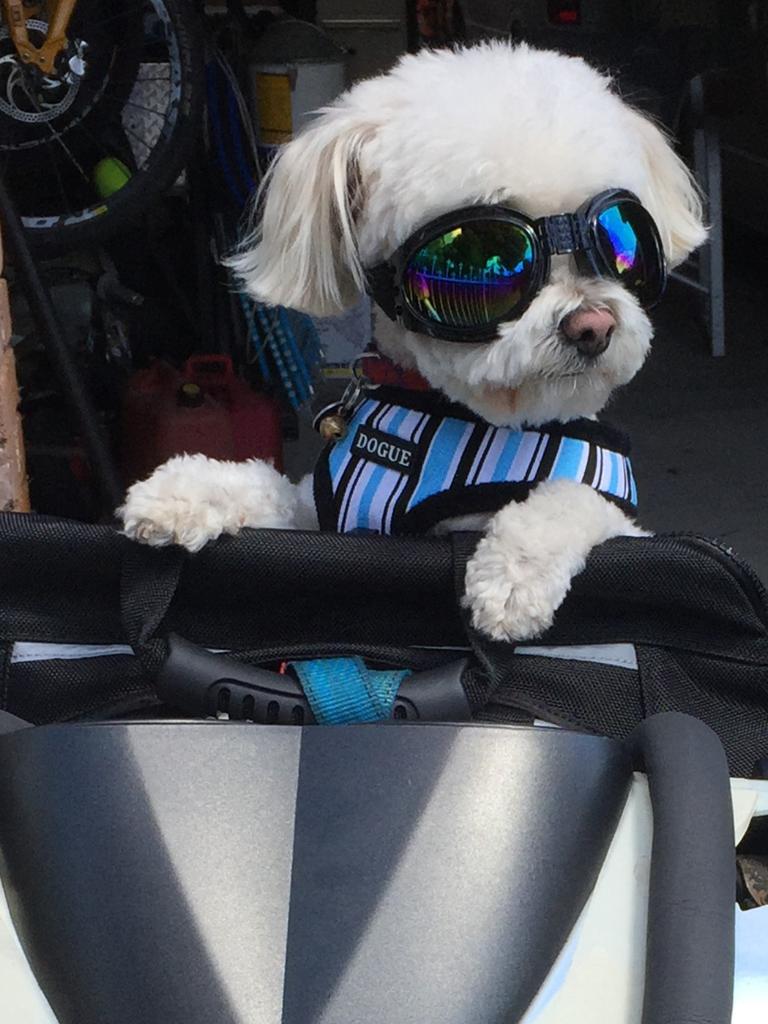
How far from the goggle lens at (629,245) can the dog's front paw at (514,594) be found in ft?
0.97

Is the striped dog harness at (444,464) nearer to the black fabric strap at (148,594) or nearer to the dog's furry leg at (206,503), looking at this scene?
the dog's furry leg at (206,503)

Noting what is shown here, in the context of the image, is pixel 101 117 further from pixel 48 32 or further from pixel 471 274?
pixel 471 274

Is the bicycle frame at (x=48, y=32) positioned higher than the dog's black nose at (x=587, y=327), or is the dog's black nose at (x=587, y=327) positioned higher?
the bicycle frame at (x=48, y=32)

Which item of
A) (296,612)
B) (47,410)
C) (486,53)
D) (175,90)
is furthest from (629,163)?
(47,410)

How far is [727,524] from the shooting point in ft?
10.4

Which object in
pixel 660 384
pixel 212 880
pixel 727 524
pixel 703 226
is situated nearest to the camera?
pixel 212 880

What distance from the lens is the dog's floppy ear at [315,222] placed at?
1.31m

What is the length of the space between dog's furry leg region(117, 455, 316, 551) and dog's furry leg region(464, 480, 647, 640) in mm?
245

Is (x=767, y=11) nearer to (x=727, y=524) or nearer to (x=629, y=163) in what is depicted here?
(x=727, y=524)

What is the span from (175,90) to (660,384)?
6.77 feet

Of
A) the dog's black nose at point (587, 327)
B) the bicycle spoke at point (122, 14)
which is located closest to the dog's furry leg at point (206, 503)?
the dog's black nose at point (587, 327)

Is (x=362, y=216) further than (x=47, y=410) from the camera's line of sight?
No

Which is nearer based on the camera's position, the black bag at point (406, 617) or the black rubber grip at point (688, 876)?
the black rubber grip at point (688, 876)

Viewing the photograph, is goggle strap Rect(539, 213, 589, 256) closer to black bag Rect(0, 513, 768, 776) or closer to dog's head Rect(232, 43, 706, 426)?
dog's head Rect(232, 43, 706, 426)
